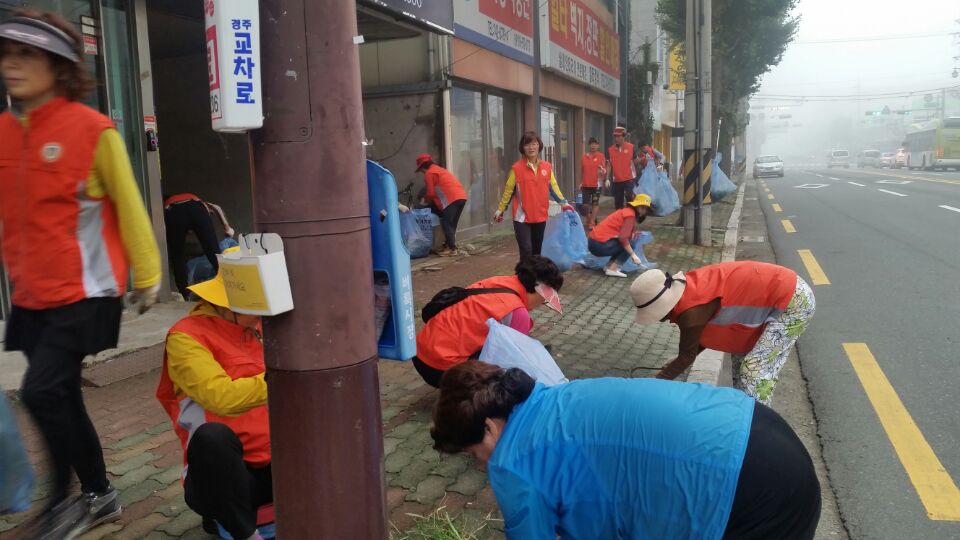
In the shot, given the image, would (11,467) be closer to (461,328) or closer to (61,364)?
(61,364)

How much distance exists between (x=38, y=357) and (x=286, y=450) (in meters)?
1.13

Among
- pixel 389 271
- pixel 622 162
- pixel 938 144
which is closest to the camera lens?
pixel 389 271

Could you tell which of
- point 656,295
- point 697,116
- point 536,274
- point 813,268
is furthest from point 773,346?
point 697,116

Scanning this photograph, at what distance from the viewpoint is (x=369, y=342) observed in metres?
2.02

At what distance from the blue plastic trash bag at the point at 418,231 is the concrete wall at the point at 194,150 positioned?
2600 mm

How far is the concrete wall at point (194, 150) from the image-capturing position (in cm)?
1072

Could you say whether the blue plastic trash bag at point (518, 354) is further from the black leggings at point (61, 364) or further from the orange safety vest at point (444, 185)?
the orange safety vest at point (444, 185)

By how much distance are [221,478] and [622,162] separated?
12268mm

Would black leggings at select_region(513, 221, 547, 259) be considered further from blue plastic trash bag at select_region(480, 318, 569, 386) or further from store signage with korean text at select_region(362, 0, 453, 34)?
blue plastic trash bag at select_region(480, 318, 569, 386)

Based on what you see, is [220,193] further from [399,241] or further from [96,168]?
[399,241]

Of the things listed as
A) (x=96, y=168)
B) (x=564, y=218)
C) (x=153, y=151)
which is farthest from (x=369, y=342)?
(x=564, y=218)

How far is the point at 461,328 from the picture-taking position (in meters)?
3.92

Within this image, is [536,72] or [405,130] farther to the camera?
[536,72]

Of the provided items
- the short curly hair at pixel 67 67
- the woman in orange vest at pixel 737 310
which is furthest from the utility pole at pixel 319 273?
the woman in orange vest at pixel 737 310
